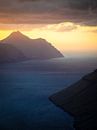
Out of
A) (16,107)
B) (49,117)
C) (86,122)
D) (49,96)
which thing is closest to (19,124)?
(49,117)

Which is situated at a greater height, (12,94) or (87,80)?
(87,80)

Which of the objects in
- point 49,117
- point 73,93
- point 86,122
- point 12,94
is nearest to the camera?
point 86,122

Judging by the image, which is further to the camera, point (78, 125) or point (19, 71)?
point (19, 71)

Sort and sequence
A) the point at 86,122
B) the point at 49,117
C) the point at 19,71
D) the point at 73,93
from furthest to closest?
the point at 19,71 → the point at 73,93 → the point at 49,117 → the point at 86,122

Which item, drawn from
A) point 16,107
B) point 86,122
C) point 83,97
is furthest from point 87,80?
point 86,122

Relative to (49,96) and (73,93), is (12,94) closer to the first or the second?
(49,96)

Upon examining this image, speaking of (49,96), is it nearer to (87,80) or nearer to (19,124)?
(87,80)
